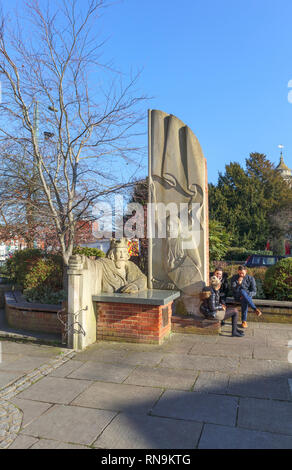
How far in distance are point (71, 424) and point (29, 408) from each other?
66cm

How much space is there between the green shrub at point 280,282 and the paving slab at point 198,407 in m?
4.84

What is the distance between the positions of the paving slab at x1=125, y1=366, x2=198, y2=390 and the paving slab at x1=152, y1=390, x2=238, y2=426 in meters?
0.23

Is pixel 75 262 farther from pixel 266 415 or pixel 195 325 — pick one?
pixel 266 415

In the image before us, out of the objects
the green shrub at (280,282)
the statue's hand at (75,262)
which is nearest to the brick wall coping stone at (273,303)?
the green shrub at (280,282)

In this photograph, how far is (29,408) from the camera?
385 cm

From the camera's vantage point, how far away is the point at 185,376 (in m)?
4.73

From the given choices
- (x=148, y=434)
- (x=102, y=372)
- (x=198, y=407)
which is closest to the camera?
(x=148, y=434)

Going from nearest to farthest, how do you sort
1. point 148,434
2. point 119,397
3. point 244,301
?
point 148,434 < point 119,397 < point 244,301

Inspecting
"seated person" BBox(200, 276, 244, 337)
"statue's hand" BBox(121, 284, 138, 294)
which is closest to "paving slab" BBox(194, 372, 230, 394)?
"seated person" BBox(200, 276, 244, 337)

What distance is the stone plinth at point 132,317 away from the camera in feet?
20.4

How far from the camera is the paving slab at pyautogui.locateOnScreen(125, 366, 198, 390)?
4.46m

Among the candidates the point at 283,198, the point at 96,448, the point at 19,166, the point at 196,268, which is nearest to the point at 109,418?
the point at 96,448

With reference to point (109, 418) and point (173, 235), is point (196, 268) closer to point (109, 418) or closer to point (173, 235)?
point (173, 235)

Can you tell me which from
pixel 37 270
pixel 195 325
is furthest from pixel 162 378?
pixel 37 270
